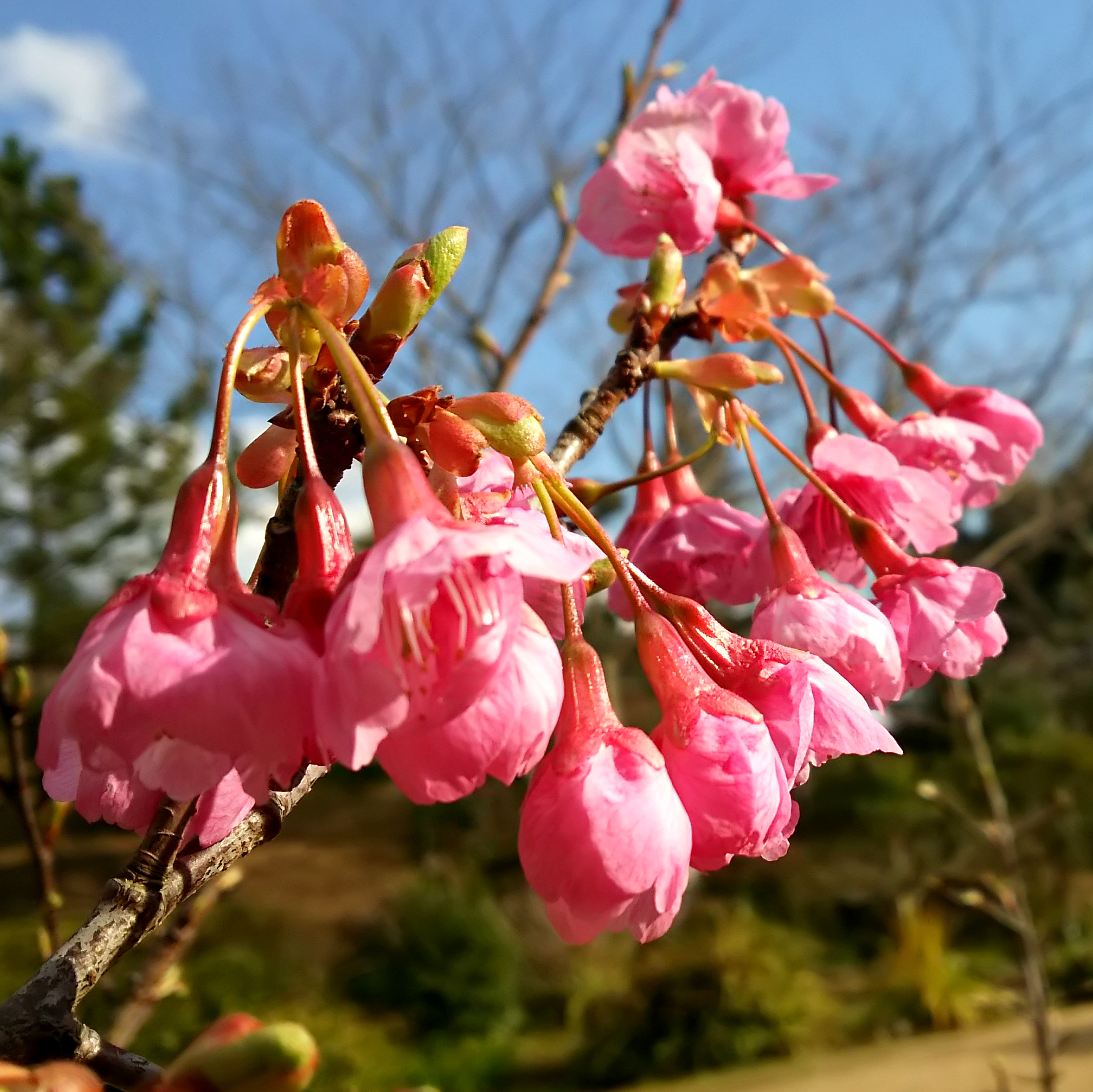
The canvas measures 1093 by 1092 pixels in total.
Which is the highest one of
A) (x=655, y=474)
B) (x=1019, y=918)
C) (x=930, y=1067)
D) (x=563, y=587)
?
(x=655, y=474)

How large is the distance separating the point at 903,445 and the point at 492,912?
19.6 feet

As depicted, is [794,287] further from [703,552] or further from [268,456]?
[268,456]

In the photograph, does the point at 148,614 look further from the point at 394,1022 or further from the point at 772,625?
the point at 394,1022

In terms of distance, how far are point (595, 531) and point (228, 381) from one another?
176 millimetres

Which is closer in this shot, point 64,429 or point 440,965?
point 440,965

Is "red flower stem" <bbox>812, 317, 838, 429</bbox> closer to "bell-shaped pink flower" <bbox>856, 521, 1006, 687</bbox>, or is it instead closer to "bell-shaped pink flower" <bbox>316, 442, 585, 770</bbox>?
"bell-shaped pink flower" <bbox>856, 521, 1006, 687</bbox>

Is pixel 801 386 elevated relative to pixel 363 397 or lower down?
elevated

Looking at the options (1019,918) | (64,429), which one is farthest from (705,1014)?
(64,429)

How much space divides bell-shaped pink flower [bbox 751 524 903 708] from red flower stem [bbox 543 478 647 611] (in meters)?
0.13

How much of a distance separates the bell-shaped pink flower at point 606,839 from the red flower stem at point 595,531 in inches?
3.2

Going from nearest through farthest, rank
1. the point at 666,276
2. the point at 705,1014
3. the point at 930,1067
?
the point at 666,276 < the point at 930,1067 < the point at 705,1014

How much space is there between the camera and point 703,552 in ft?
2.47

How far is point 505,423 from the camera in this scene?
1.41ft

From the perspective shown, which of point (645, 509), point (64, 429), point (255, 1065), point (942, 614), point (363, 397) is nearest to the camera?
point (255, 1065)
